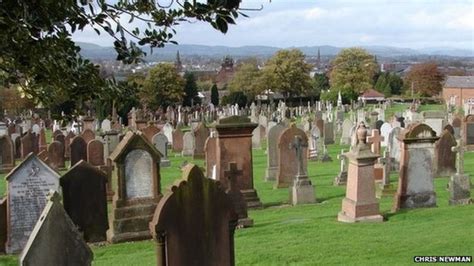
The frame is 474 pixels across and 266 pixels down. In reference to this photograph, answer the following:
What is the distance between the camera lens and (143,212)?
11.3 metres

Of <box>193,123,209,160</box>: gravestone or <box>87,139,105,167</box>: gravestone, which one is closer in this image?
<box>87,139,105,167</box>: gravestone

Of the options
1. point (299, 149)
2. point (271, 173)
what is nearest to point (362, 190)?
point (299, 149)

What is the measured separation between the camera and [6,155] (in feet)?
73.6

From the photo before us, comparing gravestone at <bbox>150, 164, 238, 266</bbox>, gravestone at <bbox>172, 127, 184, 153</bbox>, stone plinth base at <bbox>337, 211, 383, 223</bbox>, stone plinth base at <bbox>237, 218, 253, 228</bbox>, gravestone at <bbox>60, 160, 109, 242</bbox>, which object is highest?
gravestone at <bbox>150, 164, 238, 266</bbox>

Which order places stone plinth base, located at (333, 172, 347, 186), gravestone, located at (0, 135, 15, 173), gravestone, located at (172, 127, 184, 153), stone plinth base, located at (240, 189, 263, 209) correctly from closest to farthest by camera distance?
stone plinth base, located at (240, 189, 263, 209) < stone plinth base, located at (333, 172, 347, 186) < gravestone, located at (0, 135, 15, 173) < gravestone, located at (172, 127, 184, 153)

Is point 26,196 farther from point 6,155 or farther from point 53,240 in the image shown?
point 6,155

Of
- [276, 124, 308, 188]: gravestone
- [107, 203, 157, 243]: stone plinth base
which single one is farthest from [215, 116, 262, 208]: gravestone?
[276, 124, 308, 188]: gravestone

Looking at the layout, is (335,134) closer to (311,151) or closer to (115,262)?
(311,151)

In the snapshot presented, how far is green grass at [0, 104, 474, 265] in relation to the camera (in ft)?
28.3

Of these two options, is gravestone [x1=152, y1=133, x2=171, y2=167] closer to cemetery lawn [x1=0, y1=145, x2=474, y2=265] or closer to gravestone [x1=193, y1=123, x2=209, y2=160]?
gravestone [x1=193, y1=123, x2=209, y2=160]

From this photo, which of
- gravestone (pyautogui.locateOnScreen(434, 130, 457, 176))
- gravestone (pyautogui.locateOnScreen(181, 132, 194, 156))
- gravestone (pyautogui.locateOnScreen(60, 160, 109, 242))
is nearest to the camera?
gravestone (pyautogui.locateOnScreen(60, 160, 109, 242))

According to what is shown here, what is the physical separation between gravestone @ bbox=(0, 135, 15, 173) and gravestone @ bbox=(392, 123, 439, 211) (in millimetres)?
15573

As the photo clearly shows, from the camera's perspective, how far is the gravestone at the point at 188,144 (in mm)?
26406

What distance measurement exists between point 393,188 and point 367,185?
4104 millimetres
